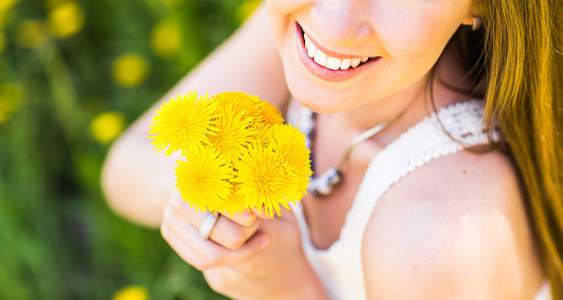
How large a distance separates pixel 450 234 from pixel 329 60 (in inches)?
11.3

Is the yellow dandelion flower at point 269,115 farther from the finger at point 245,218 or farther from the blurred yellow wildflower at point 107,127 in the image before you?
the blurred yellow wildflower at point 107,127

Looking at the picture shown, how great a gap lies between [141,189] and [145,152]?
0.08 meters

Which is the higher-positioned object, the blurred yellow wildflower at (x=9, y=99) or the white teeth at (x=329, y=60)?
the white teeth at (x=329, y=60)

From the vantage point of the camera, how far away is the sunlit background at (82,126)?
5.40ft

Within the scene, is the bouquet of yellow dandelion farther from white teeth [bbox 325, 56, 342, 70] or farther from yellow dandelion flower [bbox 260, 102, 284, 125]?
white teeth [bbox 325, 56, 342, 70]

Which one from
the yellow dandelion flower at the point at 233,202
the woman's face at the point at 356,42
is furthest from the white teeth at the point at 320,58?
the yellow dandelion flower at the point at 233,202

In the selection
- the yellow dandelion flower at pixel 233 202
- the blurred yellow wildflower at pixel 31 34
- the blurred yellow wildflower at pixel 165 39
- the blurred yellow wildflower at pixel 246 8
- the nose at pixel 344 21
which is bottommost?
the blurred yellow wildflower at pixel 31 34

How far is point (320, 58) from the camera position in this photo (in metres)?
0.78

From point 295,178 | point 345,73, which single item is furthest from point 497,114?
point 295,178

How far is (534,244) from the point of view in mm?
957

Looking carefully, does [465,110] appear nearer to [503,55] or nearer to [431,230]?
[503,55]

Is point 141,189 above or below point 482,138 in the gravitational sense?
below

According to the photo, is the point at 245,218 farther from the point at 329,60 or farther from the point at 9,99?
the point at 9,99

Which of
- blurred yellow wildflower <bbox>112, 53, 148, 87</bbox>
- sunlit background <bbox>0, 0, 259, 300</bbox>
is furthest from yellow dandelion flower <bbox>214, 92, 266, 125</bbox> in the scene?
blurred yellow wildflower <bbox>112, 53, 148, 87</bbox>
